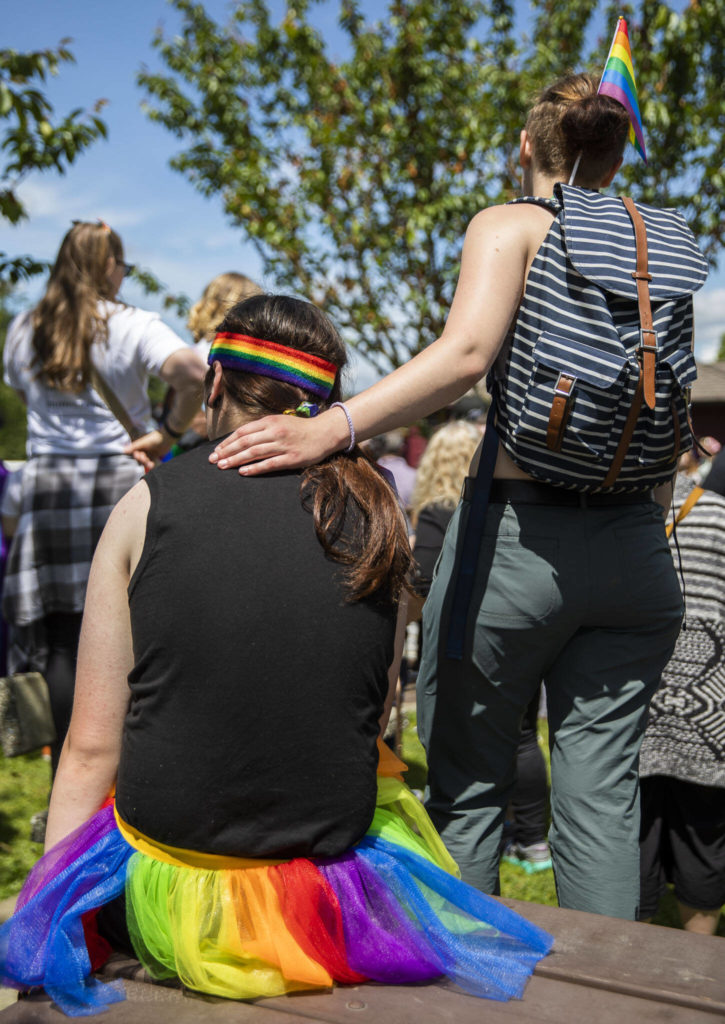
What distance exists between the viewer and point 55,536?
2936 mm

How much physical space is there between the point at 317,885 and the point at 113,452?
197cm

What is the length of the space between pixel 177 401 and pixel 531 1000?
2247mm

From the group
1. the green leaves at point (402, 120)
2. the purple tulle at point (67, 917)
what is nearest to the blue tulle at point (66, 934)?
the purple tulle at point (67, 917)

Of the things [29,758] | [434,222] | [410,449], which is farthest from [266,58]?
[29,758]

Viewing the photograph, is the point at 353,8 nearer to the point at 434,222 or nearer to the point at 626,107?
the point at 434,222

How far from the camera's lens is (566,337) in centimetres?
167

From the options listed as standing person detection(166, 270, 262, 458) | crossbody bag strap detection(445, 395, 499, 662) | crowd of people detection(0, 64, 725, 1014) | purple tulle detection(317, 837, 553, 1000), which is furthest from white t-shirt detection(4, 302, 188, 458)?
purple tulle detection(317, 837, 553, 1000)

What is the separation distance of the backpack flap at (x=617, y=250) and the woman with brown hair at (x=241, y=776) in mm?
642

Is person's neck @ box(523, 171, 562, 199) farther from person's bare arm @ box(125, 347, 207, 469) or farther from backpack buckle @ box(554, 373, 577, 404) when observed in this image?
person's bare arm @ box(125, 347, 207, 469)

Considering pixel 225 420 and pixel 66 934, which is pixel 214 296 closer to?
pixel 225 420

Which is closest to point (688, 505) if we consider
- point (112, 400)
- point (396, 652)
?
point (396, 652)

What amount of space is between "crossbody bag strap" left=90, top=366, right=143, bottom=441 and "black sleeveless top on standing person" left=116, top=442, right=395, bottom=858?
1.66 m

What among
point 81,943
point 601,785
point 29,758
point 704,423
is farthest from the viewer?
point 704,423

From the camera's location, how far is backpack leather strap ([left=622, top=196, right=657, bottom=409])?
1629 millimetres
